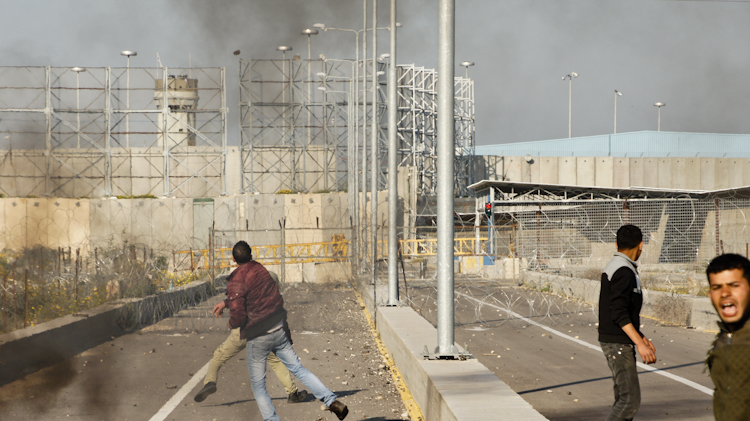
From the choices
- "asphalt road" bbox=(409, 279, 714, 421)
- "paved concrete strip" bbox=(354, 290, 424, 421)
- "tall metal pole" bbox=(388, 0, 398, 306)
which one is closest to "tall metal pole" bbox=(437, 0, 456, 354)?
"paved concrete strip" bbox=(354, 290, 424, 421)

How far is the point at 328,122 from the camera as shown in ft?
192

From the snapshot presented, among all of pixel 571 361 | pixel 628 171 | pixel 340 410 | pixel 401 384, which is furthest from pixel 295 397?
pixel 628 171

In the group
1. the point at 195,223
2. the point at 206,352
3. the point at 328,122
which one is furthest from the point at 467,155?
the point at 206,352

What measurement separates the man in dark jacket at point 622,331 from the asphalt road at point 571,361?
2.12m

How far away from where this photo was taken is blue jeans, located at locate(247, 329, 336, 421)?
265 inches

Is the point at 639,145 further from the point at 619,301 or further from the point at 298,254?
the point at 619,301

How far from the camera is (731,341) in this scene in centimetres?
275

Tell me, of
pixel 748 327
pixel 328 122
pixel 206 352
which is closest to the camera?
pixel 748 327

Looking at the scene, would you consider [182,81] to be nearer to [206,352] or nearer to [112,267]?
[112,267]

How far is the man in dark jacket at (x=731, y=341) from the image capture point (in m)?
2.70

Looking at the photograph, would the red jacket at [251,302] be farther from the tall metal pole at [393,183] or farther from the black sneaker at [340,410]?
the tall metal pole at [393,183]

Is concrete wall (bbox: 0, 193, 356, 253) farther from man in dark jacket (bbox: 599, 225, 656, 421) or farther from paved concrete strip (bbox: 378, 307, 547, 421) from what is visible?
man in dark jacket (bbox: 599, 225, 656, 421)

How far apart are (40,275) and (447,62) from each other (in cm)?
1032

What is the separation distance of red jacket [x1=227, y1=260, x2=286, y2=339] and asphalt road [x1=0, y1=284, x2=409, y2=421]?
1168 millimetres
